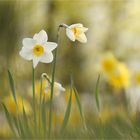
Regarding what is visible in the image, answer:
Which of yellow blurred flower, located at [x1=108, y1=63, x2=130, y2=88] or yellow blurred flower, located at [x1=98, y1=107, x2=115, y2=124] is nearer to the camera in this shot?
yellow blurred flower, located at [x1=98, y1=107, x2=115, y2=124]

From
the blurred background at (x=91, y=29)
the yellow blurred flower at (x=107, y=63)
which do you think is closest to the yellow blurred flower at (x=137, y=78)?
the yellow blurred flower at (x=107, y=63)

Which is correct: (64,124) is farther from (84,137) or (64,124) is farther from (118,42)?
Result: (118,42)

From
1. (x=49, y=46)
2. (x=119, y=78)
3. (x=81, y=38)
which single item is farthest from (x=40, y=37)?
(x=119, y=78)

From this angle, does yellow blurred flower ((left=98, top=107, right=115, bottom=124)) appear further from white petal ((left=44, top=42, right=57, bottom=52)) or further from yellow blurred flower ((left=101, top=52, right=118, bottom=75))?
yellow blurred flower ((left=101, top=52, right=118, bottom=75))

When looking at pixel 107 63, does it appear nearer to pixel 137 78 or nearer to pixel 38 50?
pixel 137 78

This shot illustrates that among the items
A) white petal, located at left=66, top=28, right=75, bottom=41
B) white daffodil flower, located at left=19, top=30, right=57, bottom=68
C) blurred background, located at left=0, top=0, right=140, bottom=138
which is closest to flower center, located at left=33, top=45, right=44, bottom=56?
white daffodil flower, located at left=19, top=30, right=57, bottom=68

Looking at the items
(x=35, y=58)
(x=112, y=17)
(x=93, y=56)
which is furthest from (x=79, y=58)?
(x=35, y=58)

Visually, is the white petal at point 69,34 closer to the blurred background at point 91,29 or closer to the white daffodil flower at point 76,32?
the white daffodil flower at point 76,32
